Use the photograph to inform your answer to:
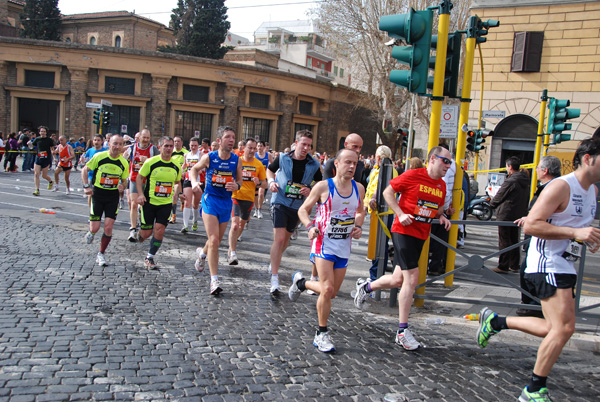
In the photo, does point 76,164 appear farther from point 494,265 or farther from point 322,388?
point 322,388

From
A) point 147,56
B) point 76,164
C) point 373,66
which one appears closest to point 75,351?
point 76,164

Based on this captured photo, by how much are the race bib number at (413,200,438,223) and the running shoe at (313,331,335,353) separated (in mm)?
1480

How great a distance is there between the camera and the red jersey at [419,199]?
519 cm

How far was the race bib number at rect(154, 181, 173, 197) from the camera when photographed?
7.57m

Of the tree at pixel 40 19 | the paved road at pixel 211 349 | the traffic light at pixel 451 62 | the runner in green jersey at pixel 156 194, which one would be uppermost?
the tree at pixel 40 19

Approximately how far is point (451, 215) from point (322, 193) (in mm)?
2584

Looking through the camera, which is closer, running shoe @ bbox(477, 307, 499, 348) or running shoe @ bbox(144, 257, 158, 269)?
running shoe @ bbox(477, 307, 499, 348)

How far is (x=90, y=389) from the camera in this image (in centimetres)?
361

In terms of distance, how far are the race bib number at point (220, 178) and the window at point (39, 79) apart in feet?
109

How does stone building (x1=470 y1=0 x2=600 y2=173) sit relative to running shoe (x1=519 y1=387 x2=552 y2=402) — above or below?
above

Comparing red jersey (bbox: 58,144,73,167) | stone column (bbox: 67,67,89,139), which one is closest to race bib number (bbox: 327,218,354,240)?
red jersey (bbox: 58,144,73,167)

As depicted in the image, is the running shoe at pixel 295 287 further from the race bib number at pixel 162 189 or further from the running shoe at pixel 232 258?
the race bib number at pixel 162 189

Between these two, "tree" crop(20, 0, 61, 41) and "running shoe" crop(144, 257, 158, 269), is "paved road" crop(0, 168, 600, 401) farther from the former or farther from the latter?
"tree" crop(20, 0, 61, 41)

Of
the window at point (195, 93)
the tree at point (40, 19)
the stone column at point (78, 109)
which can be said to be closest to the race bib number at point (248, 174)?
the window at point (195, 93)
